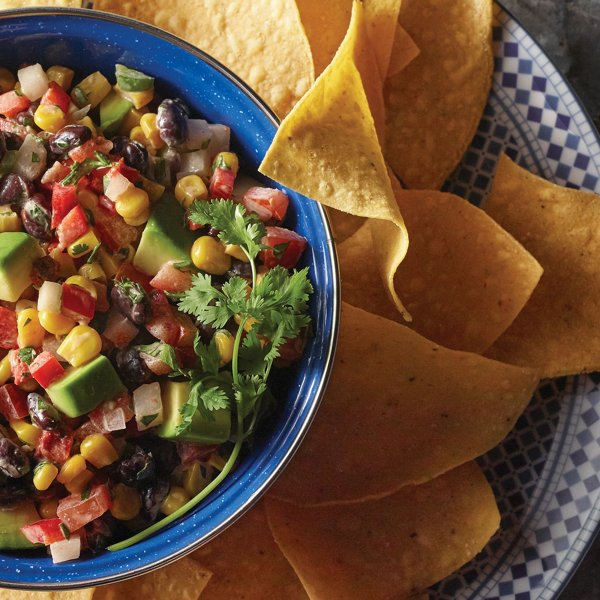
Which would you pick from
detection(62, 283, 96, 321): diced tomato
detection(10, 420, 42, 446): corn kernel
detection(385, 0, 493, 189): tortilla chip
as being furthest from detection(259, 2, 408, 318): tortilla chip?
detection(10, 420, 42, 446): corn kernel

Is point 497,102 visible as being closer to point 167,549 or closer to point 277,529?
point 277,529

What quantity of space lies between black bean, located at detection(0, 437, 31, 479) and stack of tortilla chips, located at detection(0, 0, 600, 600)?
602 mm

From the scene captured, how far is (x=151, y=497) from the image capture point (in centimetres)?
231

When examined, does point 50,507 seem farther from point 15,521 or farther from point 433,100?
point 433,100

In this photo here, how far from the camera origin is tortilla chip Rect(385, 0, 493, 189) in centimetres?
281

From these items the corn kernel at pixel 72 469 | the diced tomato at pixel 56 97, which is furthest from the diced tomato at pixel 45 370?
the diced tomato at pixel 56 97

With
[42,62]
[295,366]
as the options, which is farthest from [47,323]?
[42,62]

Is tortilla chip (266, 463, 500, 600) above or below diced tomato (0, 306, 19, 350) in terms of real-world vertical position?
below

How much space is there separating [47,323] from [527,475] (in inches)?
69.9

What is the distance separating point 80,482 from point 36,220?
0.77 meters

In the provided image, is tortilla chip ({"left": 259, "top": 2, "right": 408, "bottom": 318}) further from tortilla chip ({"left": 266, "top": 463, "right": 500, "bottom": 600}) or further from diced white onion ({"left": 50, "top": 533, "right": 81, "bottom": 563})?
diced white onion ({"left": 50, "top": 533, "right": 81, "bottom": 563})

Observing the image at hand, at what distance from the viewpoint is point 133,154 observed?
2.35 m

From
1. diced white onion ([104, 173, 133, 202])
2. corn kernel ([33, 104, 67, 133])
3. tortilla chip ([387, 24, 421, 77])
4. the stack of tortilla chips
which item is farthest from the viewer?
tortilla chip ([387, 24, 421, 77])

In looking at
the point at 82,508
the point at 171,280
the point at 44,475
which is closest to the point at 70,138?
the point at 171,280
